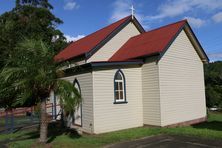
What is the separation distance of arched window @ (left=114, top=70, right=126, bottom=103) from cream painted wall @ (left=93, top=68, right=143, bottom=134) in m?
0.23

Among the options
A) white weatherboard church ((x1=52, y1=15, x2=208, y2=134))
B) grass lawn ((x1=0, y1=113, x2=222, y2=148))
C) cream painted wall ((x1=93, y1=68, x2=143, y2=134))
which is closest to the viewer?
grass lawn ((x1=0, y1=113, x2=222, y2=148))

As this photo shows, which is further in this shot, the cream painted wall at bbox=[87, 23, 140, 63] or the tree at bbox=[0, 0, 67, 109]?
the tree at bbox=[0, 0, 67, 109]

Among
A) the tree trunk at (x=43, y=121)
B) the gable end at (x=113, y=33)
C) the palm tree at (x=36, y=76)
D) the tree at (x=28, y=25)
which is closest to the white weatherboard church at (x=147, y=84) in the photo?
the gable end at (x=113, y=33)

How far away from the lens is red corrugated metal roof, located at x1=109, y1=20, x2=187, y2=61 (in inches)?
672

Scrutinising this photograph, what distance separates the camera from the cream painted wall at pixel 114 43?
67.2 feet

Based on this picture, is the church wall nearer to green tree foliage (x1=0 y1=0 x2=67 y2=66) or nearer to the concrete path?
the concrete path

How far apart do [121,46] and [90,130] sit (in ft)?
26.1

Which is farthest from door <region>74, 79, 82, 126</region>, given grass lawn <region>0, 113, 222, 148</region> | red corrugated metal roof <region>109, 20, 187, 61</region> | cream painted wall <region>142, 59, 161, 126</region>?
cream painted wall <region>142, 59, 161, 126</region>

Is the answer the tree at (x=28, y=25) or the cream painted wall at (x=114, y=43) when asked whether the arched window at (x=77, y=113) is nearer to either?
the cream painted wall at (x=114, y=43)

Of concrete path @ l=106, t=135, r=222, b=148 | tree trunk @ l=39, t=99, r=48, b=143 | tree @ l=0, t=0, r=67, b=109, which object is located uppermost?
tree @ l=0, t=0, r=67, b=109

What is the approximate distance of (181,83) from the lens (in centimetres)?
1800

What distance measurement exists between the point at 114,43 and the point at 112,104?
6525 mm

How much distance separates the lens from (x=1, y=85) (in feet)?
42.2

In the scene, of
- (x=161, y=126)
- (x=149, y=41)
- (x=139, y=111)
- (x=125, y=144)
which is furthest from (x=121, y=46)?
(x=125, y=144)
